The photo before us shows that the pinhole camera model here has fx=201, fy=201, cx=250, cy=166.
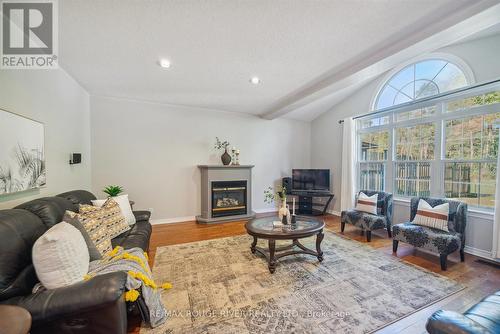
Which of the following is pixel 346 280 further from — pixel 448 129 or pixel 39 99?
pixel 39 99

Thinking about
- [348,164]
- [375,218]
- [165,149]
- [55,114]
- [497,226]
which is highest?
[55,114]

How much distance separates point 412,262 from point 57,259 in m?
3.66

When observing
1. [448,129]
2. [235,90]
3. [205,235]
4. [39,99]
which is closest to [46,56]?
[39,99]

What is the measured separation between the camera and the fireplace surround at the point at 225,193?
443 cm

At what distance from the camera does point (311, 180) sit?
508cm

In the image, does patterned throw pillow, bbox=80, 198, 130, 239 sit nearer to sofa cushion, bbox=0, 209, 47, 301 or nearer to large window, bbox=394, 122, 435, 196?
sofa cushion, bbox=0, 209, 47, 301

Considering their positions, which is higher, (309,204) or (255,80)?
(255,80)

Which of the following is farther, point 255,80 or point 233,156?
point 233,156

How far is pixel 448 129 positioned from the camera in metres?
3.22

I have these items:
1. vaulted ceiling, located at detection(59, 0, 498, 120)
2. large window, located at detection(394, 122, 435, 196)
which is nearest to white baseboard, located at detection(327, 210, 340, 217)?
large window, located at detection(394, 122, 435, 196)

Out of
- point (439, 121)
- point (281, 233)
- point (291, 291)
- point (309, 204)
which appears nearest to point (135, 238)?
point (281, 233)

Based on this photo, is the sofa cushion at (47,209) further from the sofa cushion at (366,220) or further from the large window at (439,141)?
the large window at (439,141)

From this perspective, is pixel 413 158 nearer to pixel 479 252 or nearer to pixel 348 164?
pixel 348 164

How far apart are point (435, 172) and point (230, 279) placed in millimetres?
3663
